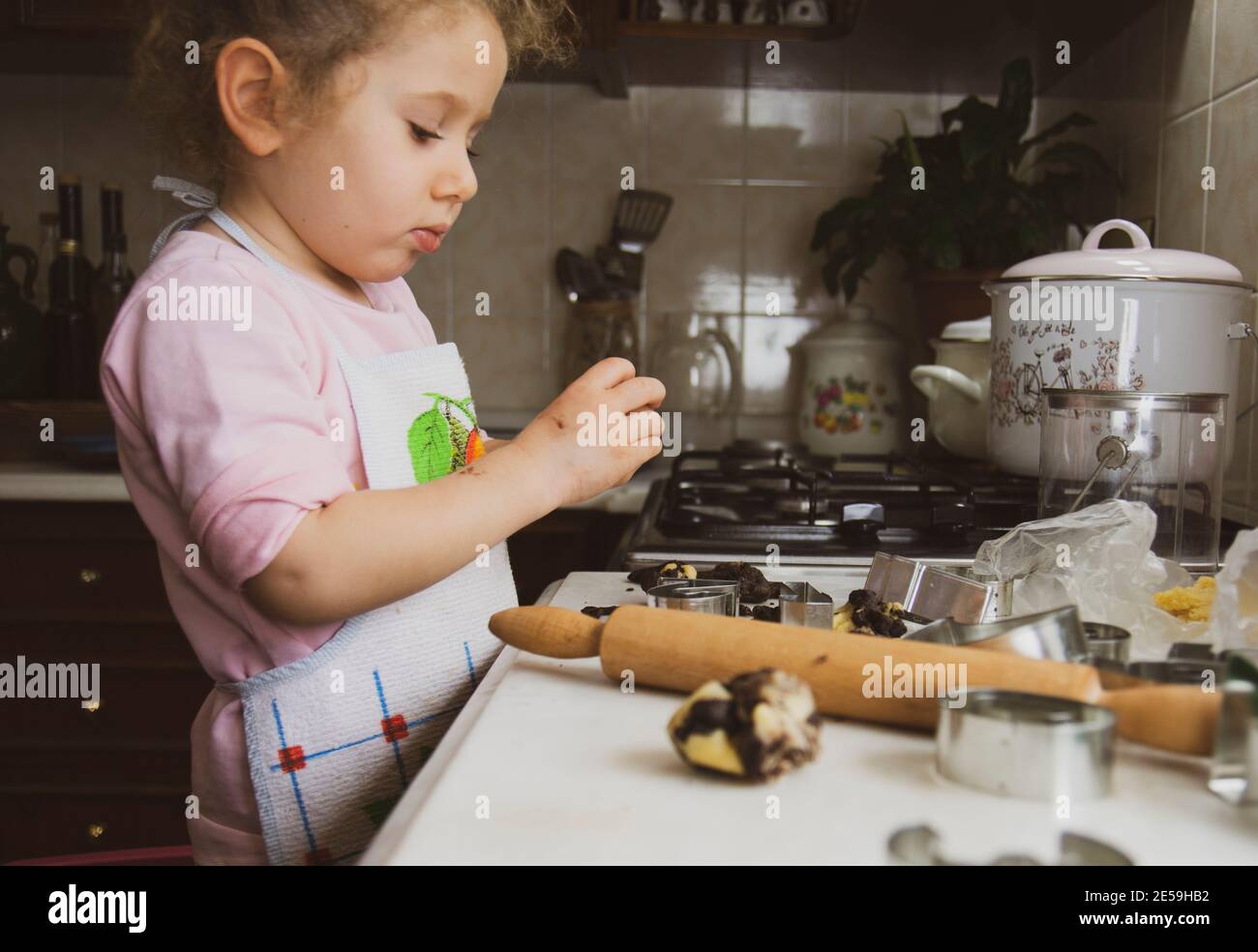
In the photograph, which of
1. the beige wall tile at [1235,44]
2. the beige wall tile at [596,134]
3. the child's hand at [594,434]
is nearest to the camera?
the child's hand at [594,434]

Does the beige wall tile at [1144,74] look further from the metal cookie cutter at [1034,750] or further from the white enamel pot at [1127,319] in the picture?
the metal cookie cutter at [1034,750]

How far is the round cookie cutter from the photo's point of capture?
55 cm

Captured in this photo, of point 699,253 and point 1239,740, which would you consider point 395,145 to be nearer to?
point 1239,740

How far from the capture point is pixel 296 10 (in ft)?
2.48

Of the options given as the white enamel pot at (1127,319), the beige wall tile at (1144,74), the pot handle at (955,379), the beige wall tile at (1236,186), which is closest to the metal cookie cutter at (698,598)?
the white enamel pot at (1127,319)

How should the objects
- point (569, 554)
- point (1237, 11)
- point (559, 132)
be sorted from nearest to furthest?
point (1237, 11) → point (569, 554) → point (559, 132)

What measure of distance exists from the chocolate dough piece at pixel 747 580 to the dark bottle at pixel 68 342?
146 cm

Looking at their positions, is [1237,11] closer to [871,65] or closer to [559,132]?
[871,65]

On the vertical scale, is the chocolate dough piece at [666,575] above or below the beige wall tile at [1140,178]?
below

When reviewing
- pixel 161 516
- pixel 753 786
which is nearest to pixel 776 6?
pixel 161 516

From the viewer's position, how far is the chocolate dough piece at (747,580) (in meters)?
0.75

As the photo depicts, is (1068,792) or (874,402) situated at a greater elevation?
(874,402)

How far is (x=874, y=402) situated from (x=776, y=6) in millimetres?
673

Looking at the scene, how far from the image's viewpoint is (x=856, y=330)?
6.12 feet
